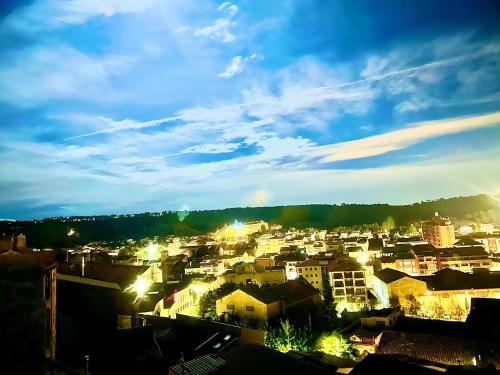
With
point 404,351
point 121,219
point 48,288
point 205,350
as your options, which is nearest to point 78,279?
point 48,288

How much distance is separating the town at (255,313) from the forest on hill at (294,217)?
69.5 m

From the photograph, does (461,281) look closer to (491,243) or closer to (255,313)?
(255,313)

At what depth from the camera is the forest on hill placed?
120438mm

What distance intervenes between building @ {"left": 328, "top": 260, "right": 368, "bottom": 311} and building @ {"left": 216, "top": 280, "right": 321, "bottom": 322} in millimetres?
8334

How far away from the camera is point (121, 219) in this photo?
142 metres

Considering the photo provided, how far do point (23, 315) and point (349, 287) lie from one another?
38887mm

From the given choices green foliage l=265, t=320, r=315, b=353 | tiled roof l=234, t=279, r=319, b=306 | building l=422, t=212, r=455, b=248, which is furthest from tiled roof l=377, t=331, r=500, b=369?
building l=422, t=212, r=455, b=248

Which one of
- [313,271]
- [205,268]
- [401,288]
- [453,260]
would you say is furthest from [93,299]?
[453,260]

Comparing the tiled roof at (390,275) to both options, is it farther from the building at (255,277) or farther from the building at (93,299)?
the building at (93,299)

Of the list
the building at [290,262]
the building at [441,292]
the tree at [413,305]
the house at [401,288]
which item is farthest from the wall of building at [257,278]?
the tree at [413,305]

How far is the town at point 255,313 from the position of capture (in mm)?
5289

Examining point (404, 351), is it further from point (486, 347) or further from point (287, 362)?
point (287, 362)

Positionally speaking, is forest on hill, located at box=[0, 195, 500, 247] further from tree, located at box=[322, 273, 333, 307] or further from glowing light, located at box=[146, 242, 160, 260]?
tree, located at box=[322, 273, 333, 307]

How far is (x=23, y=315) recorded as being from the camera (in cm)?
373
